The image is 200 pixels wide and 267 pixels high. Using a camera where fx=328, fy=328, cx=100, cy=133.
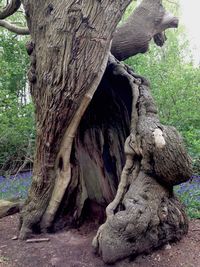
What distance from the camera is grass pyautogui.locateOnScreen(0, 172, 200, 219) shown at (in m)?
4.32

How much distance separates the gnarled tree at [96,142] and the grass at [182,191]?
1228 mm

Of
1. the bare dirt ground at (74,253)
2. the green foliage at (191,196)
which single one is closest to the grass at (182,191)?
the green foliage at (191,196)

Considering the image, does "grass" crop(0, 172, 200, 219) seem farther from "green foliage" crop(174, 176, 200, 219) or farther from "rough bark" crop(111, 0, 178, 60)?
"rough bark" crop(111, 0, 178, 60)

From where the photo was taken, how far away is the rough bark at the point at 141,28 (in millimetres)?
4094

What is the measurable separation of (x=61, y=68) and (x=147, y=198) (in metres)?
1.38

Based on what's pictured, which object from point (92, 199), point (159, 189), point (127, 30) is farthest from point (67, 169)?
point (127, 30)

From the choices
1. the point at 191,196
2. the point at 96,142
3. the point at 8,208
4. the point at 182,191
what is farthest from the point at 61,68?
the point at 182,191

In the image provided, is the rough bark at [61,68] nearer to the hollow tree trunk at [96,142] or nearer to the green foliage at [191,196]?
the hollow tree trunk at [96,142]

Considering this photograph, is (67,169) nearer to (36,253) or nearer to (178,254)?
(36,253)

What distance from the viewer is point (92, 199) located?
11.9 feet

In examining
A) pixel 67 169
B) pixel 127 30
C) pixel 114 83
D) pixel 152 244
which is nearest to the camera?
pixel 152 244

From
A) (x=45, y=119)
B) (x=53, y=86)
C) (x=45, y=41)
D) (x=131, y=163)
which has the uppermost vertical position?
(x=45, y=41)

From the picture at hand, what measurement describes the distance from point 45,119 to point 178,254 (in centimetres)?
171

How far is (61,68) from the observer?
9.71ft
